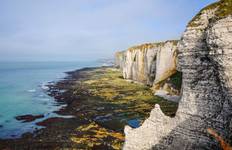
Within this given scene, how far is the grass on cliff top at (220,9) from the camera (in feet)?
40.5

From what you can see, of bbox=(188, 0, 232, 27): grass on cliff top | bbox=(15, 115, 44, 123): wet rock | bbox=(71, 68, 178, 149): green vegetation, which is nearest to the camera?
bbox=(188, 0, 232, 27): grass on cliff top

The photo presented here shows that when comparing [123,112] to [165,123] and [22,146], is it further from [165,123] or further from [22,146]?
[165,123]

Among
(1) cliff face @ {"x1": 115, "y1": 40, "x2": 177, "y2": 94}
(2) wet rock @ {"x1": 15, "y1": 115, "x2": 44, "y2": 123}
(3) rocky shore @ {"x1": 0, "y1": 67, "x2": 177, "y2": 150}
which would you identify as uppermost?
(1) cliff face @ {"x1": 115, "y1": 40, "x2": 177, "y2": 94}

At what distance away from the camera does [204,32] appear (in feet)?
44.3

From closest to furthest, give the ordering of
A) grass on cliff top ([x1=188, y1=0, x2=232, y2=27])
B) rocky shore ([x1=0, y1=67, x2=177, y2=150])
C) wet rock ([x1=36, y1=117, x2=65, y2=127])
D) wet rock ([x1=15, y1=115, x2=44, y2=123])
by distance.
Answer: grass on cliff top ([x1=188, y1=0, x2=232, y2=27]) < rocky shore ([x1=0, y1=67, x2=177, y2=150]) < wet rock ([x1=36, y1=117, x2=65, y2=127]) < wet rock ([x1=15, y1=115, x2=44, y2=123])

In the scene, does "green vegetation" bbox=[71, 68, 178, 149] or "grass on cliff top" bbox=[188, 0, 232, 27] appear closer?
"grass on cliff top" bbox=[188, 0, 232, 27]

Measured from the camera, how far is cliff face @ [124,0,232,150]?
12.2 m

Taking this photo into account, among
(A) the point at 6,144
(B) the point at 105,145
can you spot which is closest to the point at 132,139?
(B) the point at 105,145

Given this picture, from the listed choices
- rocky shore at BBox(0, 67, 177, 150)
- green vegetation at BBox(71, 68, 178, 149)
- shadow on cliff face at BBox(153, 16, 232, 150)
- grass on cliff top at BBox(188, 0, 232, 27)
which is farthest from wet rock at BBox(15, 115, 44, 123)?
grass on cliff top at BBox(188, 0, 232, 27)

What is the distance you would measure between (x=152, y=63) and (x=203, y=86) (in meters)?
62.5

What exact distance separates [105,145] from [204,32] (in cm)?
1995

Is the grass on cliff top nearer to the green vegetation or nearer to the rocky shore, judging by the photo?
the rocky shore

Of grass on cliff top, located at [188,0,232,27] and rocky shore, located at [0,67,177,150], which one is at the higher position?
grass on cliff top, located at [188,0,232,27]

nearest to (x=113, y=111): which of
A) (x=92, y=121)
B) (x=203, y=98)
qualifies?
(x=92, y=121)
